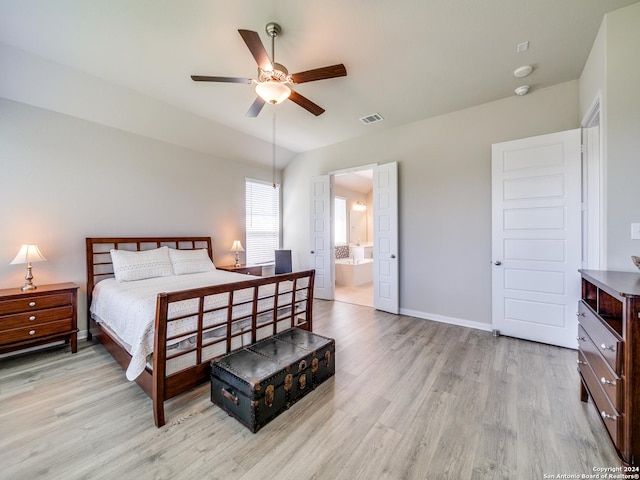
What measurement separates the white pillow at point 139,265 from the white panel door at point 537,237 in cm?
450

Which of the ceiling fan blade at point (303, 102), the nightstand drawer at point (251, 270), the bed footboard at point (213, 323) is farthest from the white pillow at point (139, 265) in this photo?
the ceiling fan blade at point (303, 102)

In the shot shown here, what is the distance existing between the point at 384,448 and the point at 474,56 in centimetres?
358

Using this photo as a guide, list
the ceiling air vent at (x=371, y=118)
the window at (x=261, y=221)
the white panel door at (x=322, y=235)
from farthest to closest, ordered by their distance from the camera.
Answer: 1. the window at (x=261, y=221)
2. the white panel door at (x=322, y=235)
3. the ceiling air vent at (x=371, y=118)

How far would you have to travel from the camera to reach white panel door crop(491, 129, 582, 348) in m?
2.99

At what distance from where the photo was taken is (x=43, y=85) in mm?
2934

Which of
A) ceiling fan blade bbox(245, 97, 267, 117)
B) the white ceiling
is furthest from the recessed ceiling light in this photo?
ceiling fan blade bbox(245, 97, 267, 117)

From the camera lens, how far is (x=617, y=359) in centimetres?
138

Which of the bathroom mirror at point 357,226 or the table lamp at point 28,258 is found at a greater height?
the bathroom mirror at point 357,226

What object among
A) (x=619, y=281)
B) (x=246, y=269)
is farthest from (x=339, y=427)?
(x=246, y=269)

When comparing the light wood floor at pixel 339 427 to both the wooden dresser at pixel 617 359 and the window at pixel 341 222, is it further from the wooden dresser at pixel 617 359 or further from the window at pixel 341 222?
the window at pixel 341 222

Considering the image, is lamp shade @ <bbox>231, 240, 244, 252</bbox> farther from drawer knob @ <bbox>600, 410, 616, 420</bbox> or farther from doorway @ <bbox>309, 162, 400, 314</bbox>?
drawer knob @ <bbox>600, 410, 616, 420</bbox>

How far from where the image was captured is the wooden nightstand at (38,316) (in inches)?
103

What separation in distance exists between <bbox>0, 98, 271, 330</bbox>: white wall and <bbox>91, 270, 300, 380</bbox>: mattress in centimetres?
A: 78

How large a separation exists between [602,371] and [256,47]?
318 cm
